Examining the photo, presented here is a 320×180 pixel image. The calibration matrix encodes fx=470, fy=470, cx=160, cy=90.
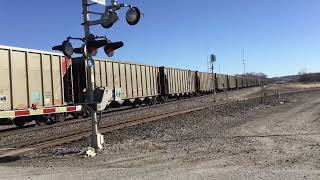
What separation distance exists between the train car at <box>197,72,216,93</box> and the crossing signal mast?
46.2 metres

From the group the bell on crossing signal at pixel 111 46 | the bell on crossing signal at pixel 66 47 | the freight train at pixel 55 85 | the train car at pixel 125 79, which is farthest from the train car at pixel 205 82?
the bell on crossing signal at pixel 66 47

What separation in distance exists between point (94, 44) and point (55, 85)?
11.2 m

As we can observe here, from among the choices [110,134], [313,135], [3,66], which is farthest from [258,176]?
[3,66]

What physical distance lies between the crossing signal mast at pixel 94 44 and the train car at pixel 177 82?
99.0 feet

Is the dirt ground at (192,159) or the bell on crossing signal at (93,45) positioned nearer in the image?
the dirt ground at (192,159)

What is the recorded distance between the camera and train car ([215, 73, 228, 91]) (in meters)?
68.8

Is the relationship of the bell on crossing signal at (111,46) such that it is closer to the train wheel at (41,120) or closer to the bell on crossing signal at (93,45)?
the bell on crossing signal at (93,45)

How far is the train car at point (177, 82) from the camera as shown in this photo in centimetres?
4225

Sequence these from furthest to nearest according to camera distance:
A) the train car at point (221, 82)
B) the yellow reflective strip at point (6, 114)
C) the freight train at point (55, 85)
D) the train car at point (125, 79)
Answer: the train car at point (221, 82), the train car at point (125, 79), the freight train at point (55, 85), the yellow reflective strip at point (6, 114)

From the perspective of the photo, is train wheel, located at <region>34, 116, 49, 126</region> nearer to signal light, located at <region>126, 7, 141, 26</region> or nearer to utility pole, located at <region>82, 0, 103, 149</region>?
utility pole, located at <region>82, 0, 103, 149</region>

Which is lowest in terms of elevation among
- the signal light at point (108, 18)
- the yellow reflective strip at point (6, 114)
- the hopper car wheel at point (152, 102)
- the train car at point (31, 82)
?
the hopper car wheel at point (152, 102)

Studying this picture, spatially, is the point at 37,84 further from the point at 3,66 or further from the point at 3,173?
the point at 3,173

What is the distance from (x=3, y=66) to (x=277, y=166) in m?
13.0

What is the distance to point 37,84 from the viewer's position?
20.4 m
